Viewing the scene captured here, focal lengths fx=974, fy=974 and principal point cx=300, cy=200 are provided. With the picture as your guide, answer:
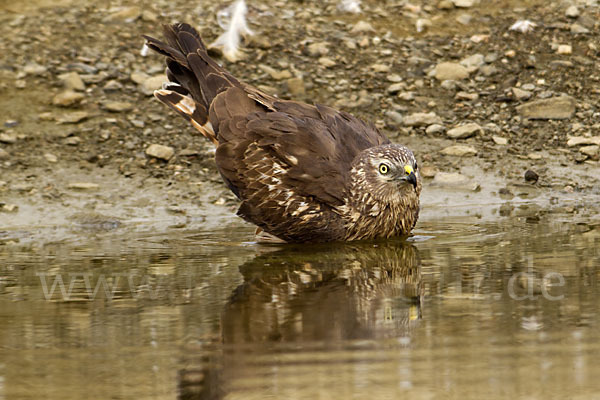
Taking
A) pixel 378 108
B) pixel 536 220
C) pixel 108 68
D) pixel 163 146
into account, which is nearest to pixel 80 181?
pixel 163 146

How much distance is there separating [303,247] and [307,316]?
2083mm

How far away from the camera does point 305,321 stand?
4492mm

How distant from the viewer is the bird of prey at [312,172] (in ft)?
21.6

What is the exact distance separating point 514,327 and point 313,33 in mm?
6458


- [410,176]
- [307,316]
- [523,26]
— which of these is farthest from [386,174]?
[523,26]

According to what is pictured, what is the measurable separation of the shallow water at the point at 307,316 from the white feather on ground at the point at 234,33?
3.21m

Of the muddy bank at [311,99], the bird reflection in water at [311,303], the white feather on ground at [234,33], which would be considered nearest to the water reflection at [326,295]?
the bird reflection in water at [311,303]

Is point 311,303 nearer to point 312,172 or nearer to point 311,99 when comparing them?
point 312,172

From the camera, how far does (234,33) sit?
9.93m

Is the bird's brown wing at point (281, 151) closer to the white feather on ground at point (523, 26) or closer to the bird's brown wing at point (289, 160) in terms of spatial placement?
the bird's brown wing at point (289, 160)

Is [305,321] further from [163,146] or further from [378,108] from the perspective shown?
[378,108]

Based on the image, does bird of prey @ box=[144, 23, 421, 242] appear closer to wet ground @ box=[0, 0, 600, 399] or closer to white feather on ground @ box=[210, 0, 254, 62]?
wet ground @ box=[0, 0, 600, 399]

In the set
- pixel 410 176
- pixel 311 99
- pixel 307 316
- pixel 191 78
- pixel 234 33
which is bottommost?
pixel 307 316

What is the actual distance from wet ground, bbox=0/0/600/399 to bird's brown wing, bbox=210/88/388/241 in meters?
0.23
